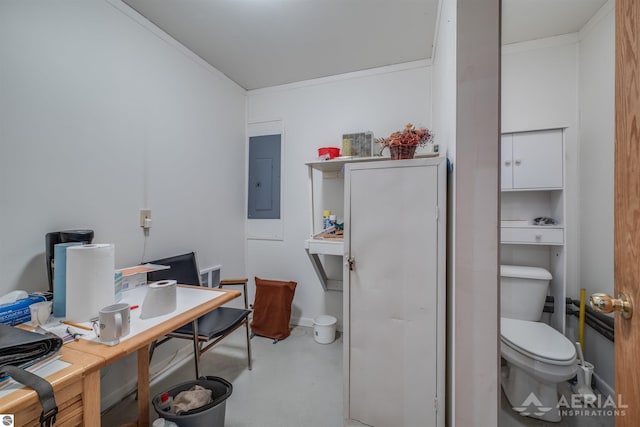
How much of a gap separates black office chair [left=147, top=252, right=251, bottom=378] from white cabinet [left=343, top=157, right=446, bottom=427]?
850 millimetres

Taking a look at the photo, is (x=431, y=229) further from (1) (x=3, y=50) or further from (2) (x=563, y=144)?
(1) (x=3, y=50)

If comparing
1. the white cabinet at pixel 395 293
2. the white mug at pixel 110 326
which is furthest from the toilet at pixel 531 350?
the white mug at pixel 110 326

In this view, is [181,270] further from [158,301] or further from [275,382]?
[275,382]

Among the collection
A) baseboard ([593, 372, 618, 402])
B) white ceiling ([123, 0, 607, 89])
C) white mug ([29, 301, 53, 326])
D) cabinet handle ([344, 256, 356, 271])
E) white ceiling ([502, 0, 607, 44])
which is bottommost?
baseboard ([593, 372, 618, 402])

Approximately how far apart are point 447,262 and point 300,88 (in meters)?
2.29

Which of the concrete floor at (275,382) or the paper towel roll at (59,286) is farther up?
the paper towel roll at (59,286)

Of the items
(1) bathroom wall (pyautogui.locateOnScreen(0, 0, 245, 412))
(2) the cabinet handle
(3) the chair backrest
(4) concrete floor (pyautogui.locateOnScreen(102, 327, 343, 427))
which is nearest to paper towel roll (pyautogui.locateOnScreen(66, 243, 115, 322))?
(1) bathroom wall (pyautogui.locateOnScreen(0, 0, 245, 412))

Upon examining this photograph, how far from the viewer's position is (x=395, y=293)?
1.38m

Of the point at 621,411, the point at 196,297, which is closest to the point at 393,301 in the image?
the point at 621,411

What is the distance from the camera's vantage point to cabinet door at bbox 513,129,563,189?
1.85 m

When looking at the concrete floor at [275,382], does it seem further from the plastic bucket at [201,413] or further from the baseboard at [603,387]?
the baseboard at [603,387]

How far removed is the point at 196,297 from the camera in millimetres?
1317

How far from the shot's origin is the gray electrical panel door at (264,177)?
2.81 meters

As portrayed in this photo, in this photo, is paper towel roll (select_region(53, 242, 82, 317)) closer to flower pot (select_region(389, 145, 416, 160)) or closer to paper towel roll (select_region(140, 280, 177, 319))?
paper towel roll (select_region(140, 280, 177, 319))
